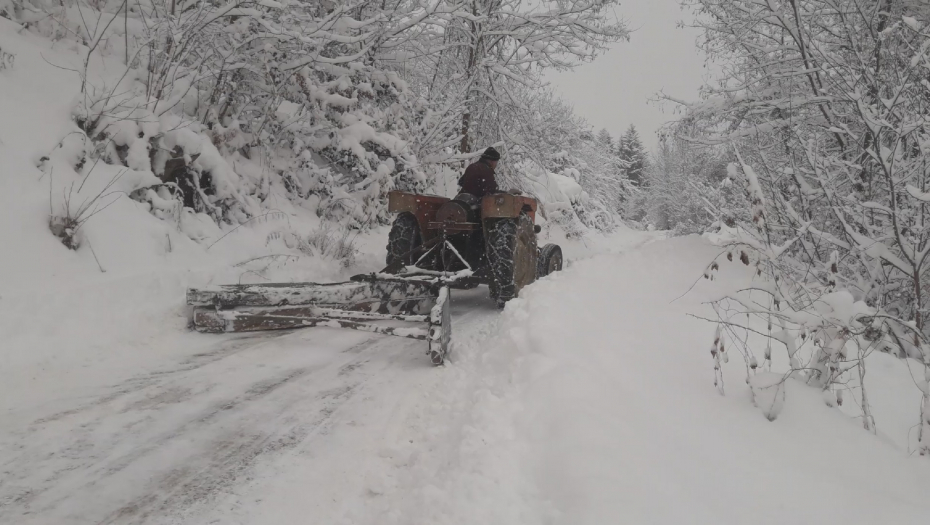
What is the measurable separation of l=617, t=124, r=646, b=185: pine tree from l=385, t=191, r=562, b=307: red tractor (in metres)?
50.7

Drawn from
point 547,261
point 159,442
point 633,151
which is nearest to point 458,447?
point 159,442

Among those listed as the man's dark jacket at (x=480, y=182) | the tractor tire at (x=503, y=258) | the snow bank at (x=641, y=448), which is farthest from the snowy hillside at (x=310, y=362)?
the man's dark jacket at (x=480, y=182)

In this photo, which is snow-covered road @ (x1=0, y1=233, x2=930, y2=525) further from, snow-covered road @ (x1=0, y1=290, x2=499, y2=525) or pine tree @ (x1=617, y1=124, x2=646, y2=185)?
pine tree @ (x1=617, y1=124, x2=646, y2=185)

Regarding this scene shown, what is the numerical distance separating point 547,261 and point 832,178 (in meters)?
3.50

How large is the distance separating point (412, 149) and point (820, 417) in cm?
798

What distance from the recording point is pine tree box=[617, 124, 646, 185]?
5341 cm

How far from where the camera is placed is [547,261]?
723 centimetres

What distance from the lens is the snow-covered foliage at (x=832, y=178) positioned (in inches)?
103

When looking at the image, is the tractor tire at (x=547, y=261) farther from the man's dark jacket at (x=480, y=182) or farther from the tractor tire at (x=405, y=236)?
the tractor tire at (x=405, y=236)

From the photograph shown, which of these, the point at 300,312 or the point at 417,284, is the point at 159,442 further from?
the point at 417,284

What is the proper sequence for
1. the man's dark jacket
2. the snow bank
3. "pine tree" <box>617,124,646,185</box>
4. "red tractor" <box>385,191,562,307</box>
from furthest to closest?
"pine tree" <box>617,124,646,185</box> < the man's dark jacket < "red tractor" <box>385,191,562,307</box> < the snow bank

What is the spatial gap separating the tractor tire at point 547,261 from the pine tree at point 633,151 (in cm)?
4883

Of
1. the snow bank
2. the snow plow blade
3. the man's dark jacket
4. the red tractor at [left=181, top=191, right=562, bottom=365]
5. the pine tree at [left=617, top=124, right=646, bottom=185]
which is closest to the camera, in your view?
the snow bank

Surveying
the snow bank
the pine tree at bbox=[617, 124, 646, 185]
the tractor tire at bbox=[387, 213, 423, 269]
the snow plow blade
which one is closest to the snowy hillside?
the snow bank
